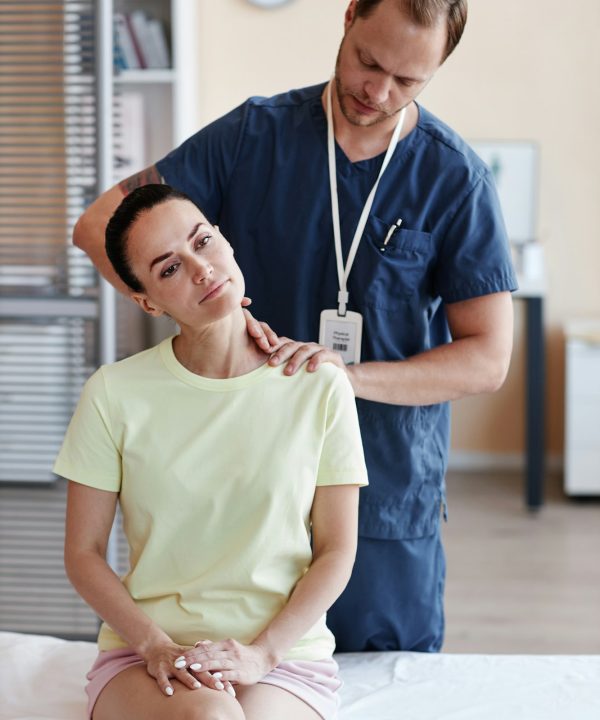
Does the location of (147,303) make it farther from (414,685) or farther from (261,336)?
(414,685)

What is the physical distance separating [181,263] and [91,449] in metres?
0.28

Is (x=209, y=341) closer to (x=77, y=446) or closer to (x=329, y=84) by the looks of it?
(x=77, y=446)

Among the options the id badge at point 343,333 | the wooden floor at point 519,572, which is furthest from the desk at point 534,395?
the id badge at point 343,333

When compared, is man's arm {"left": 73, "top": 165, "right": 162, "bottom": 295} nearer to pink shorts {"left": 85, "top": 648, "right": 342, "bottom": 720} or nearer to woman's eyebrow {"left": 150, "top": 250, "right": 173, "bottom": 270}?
woman's eyebrow {"left": 150, "top": 250, "right": 173, "bottom": 270}

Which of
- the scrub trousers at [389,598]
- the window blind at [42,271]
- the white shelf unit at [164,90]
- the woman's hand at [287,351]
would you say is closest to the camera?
the woman's hand at [287,351]

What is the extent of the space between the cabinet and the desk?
6.8 inches

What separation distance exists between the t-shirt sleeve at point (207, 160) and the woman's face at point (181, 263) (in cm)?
37

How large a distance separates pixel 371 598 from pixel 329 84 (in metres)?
0.84

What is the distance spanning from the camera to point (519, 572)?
3.46m

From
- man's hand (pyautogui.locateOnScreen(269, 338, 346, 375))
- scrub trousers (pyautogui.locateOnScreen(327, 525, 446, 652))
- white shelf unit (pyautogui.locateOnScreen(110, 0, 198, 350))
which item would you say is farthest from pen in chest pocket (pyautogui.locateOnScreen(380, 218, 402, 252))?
white shelf unit (pyautogui.locateOnScreen(110, 0, 198, 350))

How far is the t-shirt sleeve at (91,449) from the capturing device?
1389 millimetres

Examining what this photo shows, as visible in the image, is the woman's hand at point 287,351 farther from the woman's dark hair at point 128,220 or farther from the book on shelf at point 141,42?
the book on shelf at point 141,42

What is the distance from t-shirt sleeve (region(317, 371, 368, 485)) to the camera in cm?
141

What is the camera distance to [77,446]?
1391 millimetres
